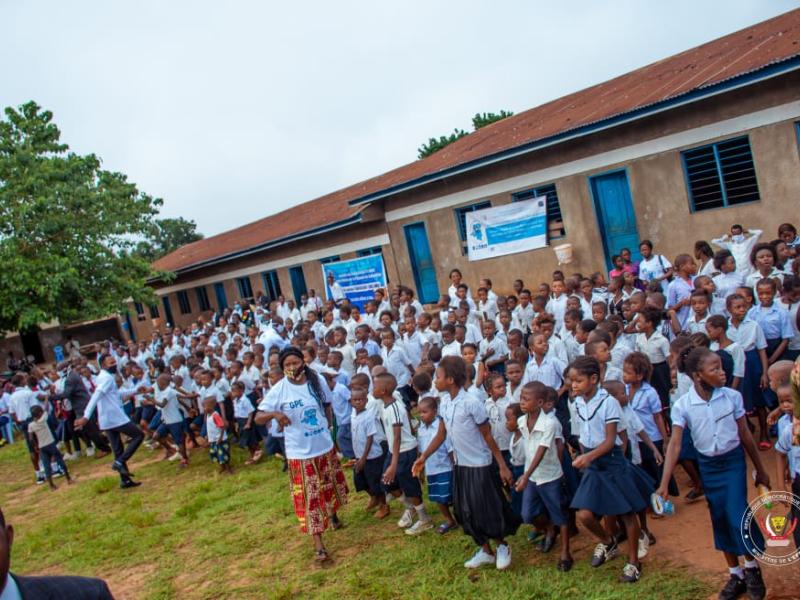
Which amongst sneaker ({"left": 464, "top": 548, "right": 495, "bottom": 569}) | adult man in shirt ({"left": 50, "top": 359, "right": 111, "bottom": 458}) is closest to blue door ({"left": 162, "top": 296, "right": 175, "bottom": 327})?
adult man in shirt ({"left": 50, "top": 359, "right": 111, "bottom": 458})

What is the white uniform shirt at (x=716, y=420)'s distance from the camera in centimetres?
398

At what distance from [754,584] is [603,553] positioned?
1.00 m

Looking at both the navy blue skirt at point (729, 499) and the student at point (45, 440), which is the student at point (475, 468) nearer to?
the navy blue skirt at point (729, 499)

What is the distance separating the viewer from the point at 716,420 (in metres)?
4.00

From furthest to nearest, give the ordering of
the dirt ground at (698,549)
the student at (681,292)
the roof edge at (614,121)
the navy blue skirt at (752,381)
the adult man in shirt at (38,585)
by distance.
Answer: the roof edge at (614,121) → the student at (681,292) → the navy blue skirt at (752,381) → the dirt ground at (698,549) → the adult man in shirt at (38,585)

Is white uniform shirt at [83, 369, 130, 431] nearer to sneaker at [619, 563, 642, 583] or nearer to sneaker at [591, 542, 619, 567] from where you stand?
sneaker at [591, 542, 619, 567]

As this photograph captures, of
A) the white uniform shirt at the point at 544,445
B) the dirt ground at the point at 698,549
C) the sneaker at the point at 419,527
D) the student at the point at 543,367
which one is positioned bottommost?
the dirt ground at the point at 698,549

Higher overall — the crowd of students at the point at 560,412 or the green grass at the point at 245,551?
the crowd of students at the point at 560,412

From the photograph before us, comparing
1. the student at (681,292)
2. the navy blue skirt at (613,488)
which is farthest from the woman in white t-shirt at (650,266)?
the navy blue skirt at (613,488)

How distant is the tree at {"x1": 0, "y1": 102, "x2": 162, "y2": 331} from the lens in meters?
19.2

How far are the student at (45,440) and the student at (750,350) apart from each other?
9.33m

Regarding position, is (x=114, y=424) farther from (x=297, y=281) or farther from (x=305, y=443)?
(x=297, y=281)

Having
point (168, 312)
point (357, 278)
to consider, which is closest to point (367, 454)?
point (357, 278)

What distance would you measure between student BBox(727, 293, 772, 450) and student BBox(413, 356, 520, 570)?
253 centimetres
